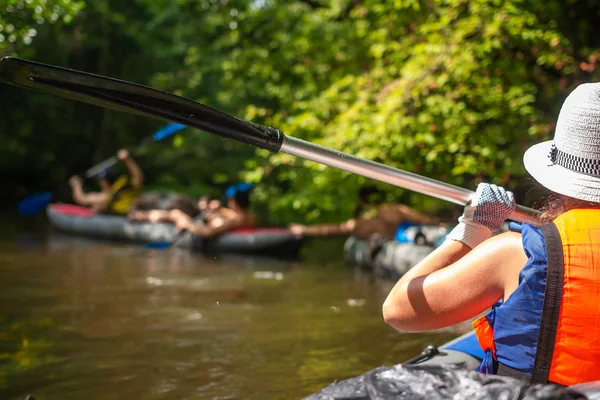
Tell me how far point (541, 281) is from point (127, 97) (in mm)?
1273

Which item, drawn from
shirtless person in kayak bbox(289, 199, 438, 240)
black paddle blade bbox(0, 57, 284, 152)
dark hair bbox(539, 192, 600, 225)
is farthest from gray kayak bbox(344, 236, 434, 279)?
dark hair bbox(539, 192, 600, 225)

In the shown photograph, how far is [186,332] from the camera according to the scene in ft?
17.2

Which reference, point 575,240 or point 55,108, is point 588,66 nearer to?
point 575,240

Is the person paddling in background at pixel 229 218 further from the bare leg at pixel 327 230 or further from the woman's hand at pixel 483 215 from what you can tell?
the woman's hand at pixel 483 215

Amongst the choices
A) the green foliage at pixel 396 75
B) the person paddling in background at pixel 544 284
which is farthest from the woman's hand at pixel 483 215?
the green foliage at pixel 396 75

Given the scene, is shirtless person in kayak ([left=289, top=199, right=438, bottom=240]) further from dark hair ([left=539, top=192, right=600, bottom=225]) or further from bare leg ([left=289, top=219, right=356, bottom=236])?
dark hair ([left=539, top=192, right=600, bottom=225])

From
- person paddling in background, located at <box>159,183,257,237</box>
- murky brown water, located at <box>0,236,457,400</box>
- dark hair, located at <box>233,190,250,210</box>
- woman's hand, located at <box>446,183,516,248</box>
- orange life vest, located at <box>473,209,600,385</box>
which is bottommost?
murky brown water, located at <box>0,236,457,400</box>

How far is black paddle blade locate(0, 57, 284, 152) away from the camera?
2.06 m

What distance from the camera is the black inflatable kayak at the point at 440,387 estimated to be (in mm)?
1481

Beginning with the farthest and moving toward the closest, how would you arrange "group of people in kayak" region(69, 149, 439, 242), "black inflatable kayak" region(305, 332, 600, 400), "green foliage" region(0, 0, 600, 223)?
"group of people in kayak" region(69, 149, 439, 242) < "green foliage" region(0, 0, 600, 223) < "black inflatable kayak" region(305, 332, 600, 400)

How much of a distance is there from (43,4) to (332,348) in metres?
2.87

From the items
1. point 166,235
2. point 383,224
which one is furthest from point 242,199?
point 383,224

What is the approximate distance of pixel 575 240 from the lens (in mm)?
1630

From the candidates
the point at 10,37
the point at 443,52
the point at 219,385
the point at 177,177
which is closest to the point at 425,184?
the point at 219,385
